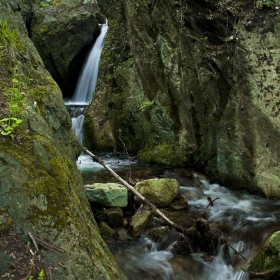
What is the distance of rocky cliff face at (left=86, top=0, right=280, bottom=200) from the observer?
7.07 m

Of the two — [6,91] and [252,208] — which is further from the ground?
[6,91]

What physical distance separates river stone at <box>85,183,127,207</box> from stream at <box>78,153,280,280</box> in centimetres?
76

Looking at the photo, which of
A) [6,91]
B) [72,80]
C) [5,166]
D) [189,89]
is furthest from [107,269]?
[72,80]

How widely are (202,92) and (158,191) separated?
3309 mm

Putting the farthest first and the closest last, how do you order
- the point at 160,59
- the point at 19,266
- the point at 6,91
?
the point at 160,59
the point at 6,91
the point at 19,266

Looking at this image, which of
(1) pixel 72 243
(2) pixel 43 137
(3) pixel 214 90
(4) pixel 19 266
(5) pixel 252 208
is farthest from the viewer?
(3) pixel 214 90

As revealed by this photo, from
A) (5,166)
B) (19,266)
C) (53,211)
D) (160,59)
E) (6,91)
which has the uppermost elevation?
(160,59)

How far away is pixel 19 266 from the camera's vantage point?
8.00 feet

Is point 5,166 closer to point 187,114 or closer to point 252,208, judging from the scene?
point 252,208

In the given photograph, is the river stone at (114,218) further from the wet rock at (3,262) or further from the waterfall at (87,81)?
the waterfall at (87,81)

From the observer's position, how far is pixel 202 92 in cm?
877

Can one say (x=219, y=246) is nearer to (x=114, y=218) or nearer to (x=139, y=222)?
(x=139, y=222)

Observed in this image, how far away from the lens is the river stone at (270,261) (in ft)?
14.3

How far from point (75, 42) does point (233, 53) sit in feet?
41.1
